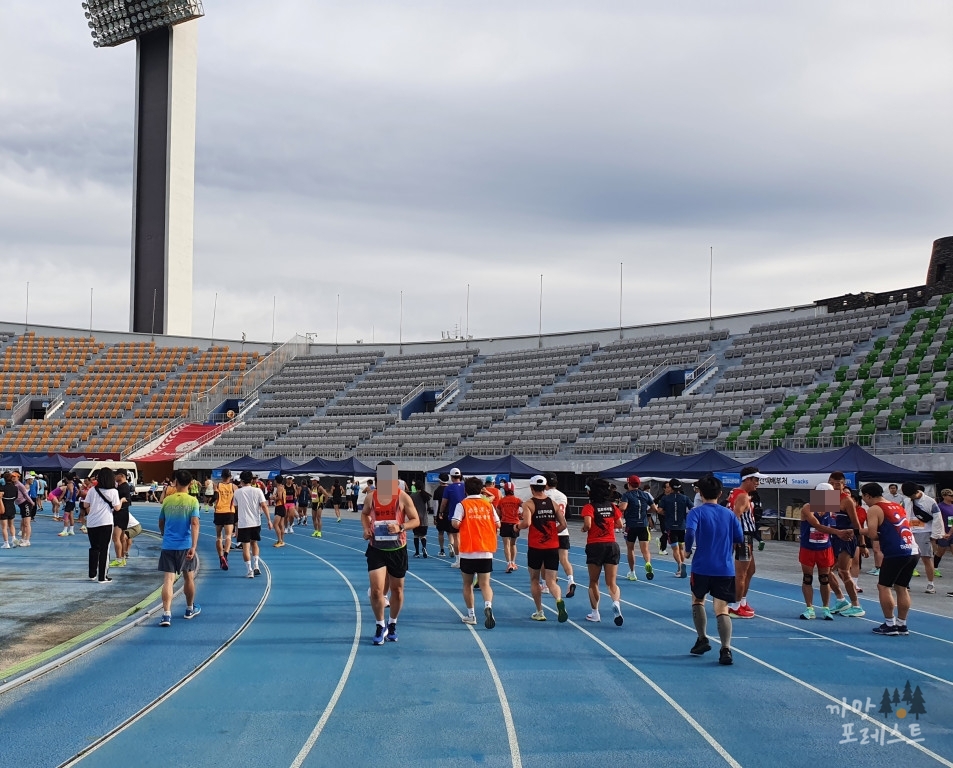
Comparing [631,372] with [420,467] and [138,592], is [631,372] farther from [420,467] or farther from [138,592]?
[138,592]

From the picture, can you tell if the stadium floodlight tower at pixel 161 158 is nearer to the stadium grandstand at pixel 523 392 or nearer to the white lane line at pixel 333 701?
the stadium grandstand at pixel 523 392

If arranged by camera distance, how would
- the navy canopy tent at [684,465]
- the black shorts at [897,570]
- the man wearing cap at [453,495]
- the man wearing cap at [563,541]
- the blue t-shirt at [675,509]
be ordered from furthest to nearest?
the navy canopy tent at [684,465], the man wearing cap at [453,495], the blue t-shirt at [675,509], the man wearing cap at [563,541], the black shorts at [897,570]

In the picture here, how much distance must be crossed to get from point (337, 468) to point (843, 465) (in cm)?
1979

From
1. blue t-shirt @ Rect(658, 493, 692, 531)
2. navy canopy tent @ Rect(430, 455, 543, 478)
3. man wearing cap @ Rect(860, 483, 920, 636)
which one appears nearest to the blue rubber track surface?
man wearing cap @ Rect(860, 483, 920, 636)

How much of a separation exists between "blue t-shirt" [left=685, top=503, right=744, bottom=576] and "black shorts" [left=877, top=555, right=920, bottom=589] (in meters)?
2.85

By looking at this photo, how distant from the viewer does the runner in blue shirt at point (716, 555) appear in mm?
8969

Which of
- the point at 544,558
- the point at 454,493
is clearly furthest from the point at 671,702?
the point at 454,493

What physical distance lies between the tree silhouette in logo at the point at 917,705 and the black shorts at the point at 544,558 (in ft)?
15.2

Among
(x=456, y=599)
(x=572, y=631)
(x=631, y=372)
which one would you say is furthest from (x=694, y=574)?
(x=631, y=372)

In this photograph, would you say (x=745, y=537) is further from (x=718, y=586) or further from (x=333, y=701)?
(x=333, y=701)

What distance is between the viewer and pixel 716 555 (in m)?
9.05

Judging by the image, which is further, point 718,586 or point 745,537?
point 745,537

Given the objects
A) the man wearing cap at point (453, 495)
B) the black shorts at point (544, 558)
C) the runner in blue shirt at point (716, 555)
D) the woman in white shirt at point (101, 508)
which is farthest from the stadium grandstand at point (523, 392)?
the woman in white shirt at point (101, 508)

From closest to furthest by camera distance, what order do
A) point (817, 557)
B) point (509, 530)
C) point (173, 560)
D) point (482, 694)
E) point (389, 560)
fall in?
point (482, 694) → point (389, 560) → point (173, 560) → point (817, 557) → point (509, 530)
